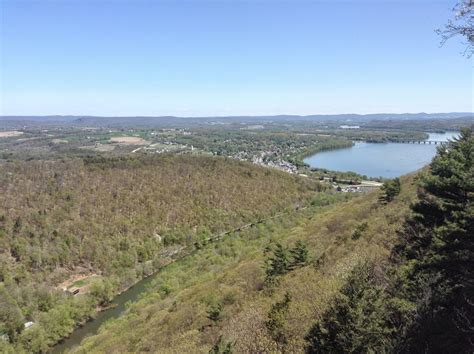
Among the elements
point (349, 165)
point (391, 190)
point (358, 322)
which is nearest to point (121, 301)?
point (391, 190)

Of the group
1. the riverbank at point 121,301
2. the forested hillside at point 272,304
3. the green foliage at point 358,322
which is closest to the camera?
the green foliage at point 358,322

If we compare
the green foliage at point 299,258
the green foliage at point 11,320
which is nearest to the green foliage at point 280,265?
the green foliage at point 299,258

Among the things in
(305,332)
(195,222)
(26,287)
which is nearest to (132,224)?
(195,222)

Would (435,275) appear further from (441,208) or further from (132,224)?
(132,224)

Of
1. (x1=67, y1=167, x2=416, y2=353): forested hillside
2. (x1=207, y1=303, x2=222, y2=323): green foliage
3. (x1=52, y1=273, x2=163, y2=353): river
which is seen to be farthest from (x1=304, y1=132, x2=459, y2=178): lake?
(x1=207, y1=303, x2=222, y2=323): green foliage

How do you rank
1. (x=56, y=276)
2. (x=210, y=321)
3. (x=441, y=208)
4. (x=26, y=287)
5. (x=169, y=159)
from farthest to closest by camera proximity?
(x=169, y=159)
(x=56, y=276)
(x=26, y=287)
(x=210, y=321)
(x=441, y=208)

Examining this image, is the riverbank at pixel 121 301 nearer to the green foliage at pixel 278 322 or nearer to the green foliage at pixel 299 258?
the green foliage at pixel 299 258

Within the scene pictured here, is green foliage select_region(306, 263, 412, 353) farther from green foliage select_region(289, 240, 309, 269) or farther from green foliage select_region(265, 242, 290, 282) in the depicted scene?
green foliage select_region(289, 240, 309, 269)
